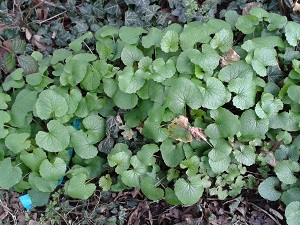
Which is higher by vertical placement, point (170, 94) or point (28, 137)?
point (170, 94)

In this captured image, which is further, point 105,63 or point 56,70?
point 56,70

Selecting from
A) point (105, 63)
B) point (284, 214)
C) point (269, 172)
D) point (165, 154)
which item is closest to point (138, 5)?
point (105, 63)

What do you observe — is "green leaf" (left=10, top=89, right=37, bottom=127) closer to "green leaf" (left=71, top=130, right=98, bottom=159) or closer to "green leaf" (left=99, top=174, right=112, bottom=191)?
"green leaf" (left=71, top=130, right=98, bottom=159)

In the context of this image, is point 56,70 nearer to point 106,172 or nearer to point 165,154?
point 106,172

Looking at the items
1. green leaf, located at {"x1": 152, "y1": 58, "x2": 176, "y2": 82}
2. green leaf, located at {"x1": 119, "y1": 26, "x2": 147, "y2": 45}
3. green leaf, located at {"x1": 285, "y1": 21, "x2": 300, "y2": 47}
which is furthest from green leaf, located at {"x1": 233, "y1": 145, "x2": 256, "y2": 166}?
green leaf, located at {"x1": 119, "y1": 26, "x2": 147, "y2": 45}

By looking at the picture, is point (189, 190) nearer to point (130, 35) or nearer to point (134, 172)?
point (134, 172)

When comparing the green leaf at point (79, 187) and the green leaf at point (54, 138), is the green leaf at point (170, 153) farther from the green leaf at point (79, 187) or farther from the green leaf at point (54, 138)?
the green leaf at point (54, 138)
